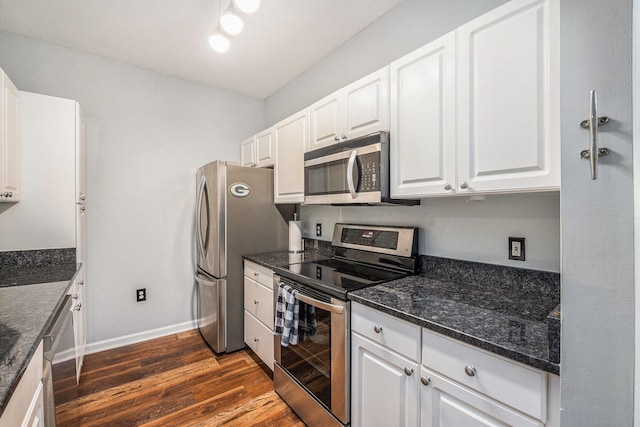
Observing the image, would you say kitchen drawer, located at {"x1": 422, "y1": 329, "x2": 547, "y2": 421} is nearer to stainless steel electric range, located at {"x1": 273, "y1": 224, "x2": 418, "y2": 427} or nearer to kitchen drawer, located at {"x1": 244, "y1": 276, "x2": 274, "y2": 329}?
stainless steel electric range, located at {"x1": 273, "y1": 224, "x2": 418, "y2": 427}

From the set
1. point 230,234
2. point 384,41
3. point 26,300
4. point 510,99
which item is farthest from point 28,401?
point 384,41

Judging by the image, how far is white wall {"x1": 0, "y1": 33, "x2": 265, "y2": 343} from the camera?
244 cm

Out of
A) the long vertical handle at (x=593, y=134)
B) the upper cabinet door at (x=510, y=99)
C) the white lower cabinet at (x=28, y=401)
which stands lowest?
the white lower cabinet at (x=28, y=401)

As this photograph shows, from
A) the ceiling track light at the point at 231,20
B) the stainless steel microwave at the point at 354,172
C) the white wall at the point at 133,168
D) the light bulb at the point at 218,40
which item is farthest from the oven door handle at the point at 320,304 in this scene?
the white wall at the point at 133,168

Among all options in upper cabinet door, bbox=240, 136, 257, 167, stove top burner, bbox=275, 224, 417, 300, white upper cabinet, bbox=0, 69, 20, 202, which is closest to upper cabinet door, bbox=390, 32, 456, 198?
stove top burner, bbox=275, 224, 417, 300

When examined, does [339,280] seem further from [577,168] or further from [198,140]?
[198,140]

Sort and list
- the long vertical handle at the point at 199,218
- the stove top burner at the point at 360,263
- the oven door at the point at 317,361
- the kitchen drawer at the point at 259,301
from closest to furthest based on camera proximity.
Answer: the oven door at the point at 317,361 → the stove top burner at the point at 360,263 → the kitchen drawer at the point at 259,301 → the long vertical handle at the point at 199,218

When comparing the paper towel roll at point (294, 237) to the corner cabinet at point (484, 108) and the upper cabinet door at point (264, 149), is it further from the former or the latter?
the corner cabinet at point (484, 108)

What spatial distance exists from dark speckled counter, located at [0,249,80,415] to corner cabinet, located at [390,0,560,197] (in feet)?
5.12

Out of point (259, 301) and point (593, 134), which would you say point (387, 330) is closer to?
point (593, 134)

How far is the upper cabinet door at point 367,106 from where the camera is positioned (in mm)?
1621

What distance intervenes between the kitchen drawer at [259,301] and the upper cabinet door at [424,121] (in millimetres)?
1186

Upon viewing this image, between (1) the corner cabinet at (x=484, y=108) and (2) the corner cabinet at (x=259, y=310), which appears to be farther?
(2) the corner cabinet at (x=259, y=310)

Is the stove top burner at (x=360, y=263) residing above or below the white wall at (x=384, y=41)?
below
